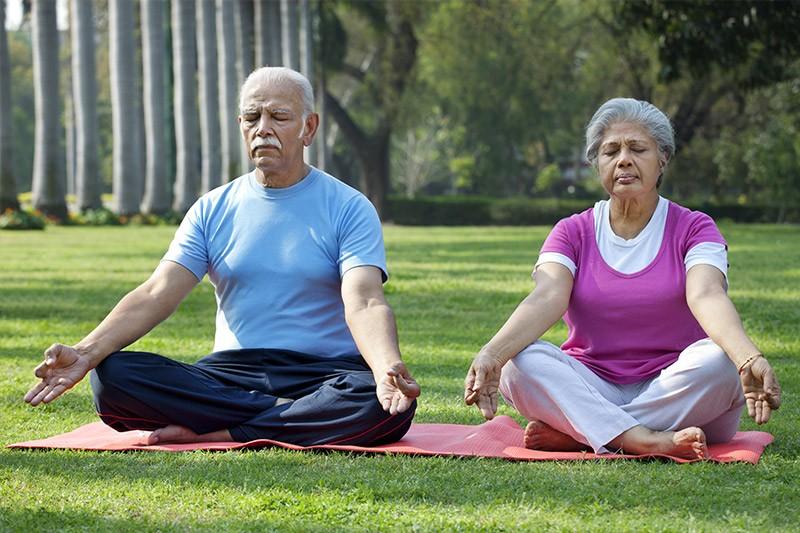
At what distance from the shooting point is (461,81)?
175 ft

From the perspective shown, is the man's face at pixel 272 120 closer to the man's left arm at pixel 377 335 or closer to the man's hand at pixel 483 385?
the man's left arm at pixel 377 335

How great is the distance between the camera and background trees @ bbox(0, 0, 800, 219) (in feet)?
96.0

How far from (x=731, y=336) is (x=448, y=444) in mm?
1228

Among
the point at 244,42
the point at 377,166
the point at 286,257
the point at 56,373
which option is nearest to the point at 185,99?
the point at 244,42

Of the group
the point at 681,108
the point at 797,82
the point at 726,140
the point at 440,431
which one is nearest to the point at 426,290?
the point at 440,431

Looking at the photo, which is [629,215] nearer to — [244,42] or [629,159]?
[629,159]

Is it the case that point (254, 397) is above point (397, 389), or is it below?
below

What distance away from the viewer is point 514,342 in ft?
18.0

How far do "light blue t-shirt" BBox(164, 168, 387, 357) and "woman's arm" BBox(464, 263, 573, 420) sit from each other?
2.24 feet

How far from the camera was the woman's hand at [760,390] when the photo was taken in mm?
4902

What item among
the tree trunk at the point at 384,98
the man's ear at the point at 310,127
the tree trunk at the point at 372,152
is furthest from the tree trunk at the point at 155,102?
the man's ear at the point at 310,127

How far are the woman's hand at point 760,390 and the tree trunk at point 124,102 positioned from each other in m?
31.7

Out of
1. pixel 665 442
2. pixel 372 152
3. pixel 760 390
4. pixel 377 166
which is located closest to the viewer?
pixel 760 390

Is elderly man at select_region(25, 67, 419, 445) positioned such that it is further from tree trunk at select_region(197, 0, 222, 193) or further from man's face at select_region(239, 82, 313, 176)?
tree trunk at select_region(197, 0, 222, 193)
